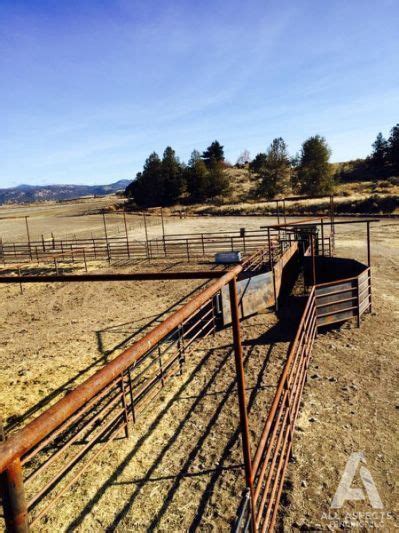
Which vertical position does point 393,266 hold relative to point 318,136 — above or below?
below

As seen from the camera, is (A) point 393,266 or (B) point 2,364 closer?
(B) point 2,364

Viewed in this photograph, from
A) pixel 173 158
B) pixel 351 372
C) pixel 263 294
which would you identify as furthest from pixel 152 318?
pixel 173 158

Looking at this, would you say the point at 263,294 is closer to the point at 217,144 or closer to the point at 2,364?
the point at 2,364

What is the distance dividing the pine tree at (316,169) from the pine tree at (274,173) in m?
3.93

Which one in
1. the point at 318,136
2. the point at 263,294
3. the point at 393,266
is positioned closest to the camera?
the point at 263,294

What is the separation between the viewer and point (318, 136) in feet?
174

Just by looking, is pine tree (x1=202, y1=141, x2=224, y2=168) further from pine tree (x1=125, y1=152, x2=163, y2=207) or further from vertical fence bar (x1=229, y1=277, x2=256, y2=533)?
vertical fence bar (x1=229, y1=277, x2=256, y2=533)

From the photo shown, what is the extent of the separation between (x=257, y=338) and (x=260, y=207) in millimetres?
41343

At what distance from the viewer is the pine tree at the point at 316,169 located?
51.0 m

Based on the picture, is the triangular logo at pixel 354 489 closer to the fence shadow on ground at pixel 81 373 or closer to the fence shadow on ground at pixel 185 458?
the fence shadow on ground at pixel 185 458

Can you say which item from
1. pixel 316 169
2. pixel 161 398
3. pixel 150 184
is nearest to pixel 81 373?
pixel 161 398

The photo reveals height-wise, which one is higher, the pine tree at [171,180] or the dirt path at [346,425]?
the pine tree at [171,180]

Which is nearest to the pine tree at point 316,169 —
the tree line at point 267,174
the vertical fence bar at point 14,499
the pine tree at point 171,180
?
the tree line at point 267,174

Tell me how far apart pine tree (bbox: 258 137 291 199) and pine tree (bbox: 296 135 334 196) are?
12.9ft
